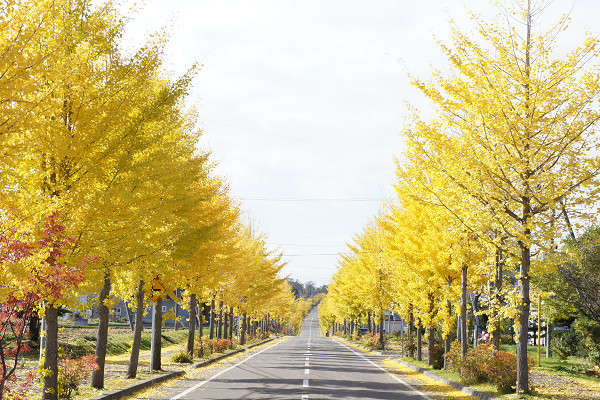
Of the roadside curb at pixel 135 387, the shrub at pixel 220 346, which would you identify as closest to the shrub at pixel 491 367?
the roadside curb at pixel 135 387

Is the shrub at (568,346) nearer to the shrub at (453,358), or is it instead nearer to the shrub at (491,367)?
the shrub at (453,358)

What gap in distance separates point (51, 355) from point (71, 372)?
1.99 m

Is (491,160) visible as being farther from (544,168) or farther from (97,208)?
(97,208)

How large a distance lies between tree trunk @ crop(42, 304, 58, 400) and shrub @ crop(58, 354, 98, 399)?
1.19m

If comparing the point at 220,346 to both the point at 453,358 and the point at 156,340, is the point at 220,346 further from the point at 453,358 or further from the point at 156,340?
the point at 453,358

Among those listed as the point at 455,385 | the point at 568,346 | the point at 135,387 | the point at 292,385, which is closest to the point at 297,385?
the point at 292,385

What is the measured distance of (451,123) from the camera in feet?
42.8

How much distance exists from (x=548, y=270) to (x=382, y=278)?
22251 millimetres

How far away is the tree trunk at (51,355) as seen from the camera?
30.4ft

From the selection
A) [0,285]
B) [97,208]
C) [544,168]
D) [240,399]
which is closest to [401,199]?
Answer: [544,168]

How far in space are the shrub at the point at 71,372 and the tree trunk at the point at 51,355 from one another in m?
1.19

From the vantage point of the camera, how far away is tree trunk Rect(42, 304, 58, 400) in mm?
9258

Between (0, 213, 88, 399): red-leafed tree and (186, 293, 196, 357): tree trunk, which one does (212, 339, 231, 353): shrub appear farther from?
(0, 213, 88, 399): red-leafed tree

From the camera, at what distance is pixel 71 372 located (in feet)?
36.4
